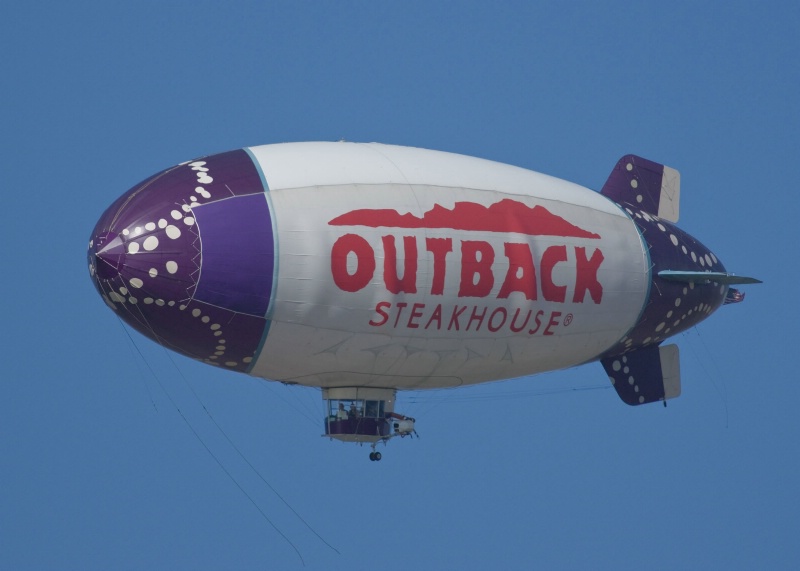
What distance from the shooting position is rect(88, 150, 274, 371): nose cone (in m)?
36.0

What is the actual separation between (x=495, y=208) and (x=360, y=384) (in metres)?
4.68

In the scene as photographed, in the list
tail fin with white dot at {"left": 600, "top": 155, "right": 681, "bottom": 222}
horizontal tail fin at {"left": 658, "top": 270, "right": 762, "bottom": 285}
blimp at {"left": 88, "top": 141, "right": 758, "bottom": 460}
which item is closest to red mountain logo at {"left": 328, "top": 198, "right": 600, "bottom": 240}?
blimp at {"left": 88, "top": 141, "right": 758, "bottom": 460}

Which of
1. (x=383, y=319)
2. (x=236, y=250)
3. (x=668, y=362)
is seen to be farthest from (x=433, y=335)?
(x=668, y=362)

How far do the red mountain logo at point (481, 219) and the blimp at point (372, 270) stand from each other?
0.04m

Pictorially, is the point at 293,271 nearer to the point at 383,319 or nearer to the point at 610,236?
the point at 383,319

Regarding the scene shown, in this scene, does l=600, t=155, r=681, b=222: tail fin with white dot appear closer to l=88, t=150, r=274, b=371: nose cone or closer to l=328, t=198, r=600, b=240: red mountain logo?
l=328, t=198, r=600, b=240: red mountain logo

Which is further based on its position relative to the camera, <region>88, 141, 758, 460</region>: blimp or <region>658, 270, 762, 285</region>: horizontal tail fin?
<region>658, 270, 762, 285</region>: horizontal tail fin

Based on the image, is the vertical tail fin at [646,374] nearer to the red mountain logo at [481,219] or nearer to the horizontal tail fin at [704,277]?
the horizontal tail fin at [704,277]

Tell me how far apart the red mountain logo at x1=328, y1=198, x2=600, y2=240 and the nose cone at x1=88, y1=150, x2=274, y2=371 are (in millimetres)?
1789

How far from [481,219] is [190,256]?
6.26m

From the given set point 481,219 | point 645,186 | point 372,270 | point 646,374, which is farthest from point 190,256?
point 645,186

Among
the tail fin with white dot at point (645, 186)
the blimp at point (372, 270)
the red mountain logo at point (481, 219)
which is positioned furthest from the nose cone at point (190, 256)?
the tail fin with white dot at point (645, 186)

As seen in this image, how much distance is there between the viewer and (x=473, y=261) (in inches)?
1497

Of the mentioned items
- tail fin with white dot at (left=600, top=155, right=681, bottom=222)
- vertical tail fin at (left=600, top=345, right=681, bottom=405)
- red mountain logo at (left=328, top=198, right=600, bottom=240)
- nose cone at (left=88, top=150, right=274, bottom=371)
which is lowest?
vertical tail fin at (left=600, top=345, right=681, bottom=405)
